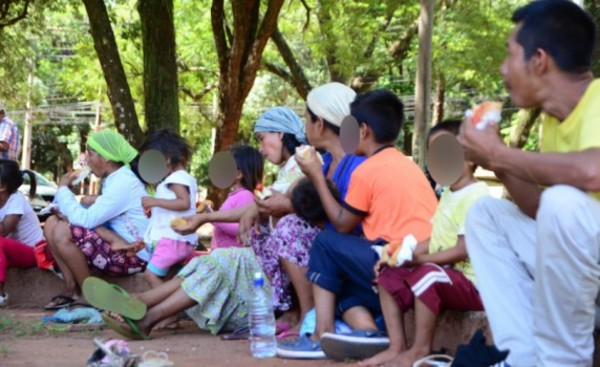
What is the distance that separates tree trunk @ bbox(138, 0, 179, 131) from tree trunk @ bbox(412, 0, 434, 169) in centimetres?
422

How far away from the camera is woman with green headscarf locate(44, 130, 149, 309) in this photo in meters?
6.42

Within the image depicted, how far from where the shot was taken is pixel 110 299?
17.1 feet

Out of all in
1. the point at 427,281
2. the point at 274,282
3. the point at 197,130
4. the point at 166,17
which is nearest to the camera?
the point at 427,281

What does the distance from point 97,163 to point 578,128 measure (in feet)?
13.7

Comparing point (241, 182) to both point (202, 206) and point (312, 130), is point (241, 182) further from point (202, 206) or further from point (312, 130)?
point (312, 130)

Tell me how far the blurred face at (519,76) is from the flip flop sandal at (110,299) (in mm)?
2751

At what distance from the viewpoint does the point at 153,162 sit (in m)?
6.40

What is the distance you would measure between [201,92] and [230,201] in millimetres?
18090

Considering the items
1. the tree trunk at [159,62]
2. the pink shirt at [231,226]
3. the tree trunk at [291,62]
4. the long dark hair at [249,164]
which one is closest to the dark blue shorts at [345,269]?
the pink shirt at [231,226]

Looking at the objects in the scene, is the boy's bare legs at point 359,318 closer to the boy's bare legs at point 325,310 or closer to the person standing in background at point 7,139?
the boy's bare legs at point 325,310

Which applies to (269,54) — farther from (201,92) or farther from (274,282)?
(274,282)

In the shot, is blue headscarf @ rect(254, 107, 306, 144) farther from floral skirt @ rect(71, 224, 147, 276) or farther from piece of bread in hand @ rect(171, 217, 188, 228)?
floral skirt @ rect(71, 224, 147, 276)

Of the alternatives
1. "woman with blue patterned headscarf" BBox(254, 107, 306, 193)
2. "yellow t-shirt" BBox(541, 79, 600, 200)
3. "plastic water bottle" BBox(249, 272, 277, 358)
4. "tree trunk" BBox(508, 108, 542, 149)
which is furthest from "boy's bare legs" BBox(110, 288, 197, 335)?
"tree trunk" BBox(508, 108, 542, 149)

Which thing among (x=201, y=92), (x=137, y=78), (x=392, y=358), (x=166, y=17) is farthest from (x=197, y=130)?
(x=392, y=358)
